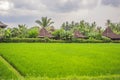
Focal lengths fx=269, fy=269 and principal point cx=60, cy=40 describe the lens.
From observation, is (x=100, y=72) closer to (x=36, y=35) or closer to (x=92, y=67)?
(x=92, y=67)

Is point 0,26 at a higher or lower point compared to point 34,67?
higher

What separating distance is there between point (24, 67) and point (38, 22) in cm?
3934

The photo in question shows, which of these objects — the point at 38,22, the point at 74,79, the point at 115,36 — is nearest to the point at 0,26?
the point at 38,22

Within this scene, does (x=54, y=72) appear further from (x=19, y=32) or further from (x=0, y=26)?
(x=19, y=32)

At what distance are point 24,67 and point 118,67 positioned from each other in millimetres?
4683

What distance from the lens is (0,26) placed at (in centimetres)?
3672

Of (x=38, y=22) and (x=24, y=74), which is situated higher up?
(x=38, y=22)

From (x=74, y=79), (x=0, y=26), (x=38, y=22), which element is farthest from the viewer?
(x=38, y=22)

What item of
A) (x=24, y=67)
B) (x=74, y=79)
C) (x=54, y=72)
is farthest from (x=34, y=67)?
(x=74, y=79)

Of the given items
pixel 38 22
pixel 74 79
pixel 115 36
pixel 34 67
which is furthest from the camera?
pixel 38 22

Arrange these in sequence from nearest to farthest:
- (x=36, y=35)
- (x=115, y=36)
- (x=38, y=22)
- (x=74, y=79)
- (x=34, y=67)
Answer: (x=74, y=79)
(x=34, y=67)
(x=36, y=35)
(x=115, y=36)
(x=38, y=22)

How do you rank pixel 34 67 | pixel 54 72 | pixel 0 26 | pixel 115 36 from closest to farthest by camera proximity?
pixel 54 72
pixel 34 67
pixel 0 26
pixel 115 36

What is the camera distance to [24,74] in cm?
1126

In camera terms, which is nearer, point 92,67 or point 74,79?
point 74,79
